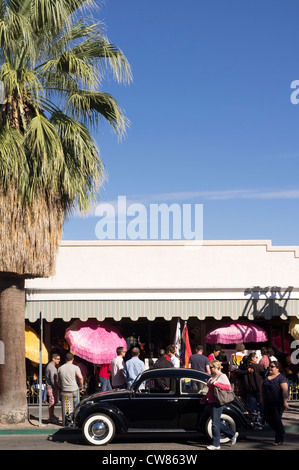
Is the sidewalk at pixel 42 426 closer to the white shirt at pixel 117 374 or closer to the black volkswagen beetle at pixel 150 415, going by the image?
the white shirt at pixel 117 374

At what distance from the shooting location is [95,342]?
20375 millimetres

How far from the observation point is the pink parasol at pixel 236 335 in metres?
21.0

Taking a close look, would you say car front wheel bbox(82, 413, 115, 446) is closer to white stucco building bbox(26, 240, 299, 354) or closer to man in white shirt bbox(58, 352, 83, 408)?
man in white shirt bbox(58, 352, 83, 408)

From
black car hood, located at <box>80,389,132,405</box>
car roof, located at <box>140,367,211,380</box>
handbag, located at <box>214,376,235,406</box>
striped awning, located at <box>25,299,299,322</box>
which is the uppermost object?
striped awning, located at <box>25,299,299,322</box>

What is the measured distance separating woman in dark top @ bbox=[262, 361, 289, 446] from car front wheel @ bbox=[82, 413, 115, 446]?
3.04 metres

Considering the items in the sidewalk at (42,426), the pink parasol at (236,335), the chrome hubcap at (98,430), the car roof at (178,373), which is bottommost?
the sidewalk at (42,426)

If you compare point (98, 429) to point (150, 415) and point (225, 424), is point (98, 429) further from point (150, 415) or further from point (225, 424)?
point (225, 424)

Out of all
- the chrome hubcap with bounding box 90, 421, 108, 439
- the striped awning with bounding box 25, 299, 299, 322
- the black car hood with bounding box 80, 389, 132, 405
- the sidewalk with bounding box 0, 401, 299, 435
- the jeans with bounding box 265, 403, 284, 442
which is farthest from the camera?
the striped awning with bounding box 25, 299, 299, 322

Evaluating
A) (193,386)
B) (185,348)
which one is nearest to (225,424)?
(193,386)

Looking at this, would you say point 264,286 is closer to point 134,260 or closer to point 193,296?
point 193,296

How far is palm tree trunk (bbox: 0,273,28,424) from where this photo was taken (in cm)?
1580

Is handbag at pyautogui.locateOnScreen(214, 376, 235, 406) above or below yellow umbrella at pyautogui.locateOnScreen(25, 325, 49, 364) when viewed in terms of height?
below

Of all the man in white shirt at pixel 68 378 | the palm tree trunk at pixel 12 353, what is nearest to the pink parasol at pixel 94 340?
the man in white shirt at pixel 68 378

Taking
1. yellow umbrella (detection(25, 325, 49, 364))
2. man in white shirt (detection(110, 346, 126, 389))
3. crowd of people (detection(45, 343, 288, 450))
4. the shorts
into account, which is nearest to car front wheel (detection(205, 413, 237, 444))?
crowd of people (detection(45, 343, 288, 450))
